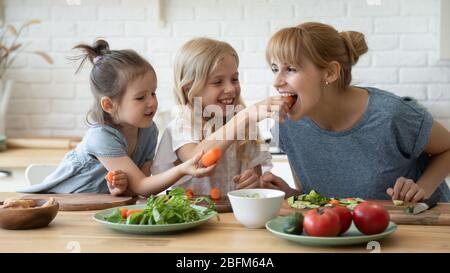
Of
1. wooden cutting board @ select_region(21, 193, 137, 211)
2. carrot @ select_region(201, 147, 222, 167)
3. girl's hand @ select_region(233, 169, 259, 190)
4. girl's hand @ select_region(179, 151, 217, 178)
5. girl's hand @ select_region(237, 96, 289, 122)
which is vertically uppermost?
girl's hand @ select_region(237, 96, 289, 122)

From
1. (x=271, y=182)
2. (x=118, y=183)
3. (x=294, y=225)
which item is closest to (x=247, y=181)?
(x=271, y=182)

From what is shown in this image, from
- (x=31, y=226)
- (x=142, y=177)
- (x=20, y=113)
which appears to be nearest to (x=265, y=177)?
(x=142, y=177)

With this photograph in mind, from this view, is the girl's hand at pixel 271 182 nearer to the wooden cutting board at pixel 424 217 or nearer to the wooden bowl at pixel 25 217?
the wooden cutting board at pixel 424 217

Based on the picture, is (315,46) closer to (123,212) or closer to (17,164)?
(123,212)

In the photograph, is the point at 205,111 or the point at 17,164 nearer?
the point at 205,111

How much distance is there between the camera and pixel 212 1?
150 inches

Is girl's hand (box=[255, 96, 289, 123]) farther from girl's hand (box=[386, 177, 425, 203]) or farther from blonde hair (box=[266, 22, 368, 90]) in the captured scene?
girl's hand (box=[386, 177, 425, 203])

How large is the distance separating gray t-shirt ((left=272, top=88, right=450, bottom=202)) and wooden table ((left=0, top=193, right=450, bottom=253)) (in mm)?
605

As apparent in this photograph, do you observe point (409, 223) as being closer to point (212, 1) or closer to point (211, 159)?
point (211, 159)

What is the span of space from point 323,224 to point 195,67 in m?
1.16

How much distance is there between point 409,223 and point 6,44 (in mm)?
3006

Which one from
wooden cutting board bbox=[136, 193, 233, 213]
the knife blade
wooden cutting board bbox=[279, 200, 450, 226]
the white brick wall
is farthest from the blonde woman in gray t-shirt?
the white brick wall

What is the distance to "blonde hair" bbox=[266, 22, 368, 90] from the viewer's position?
6.94 feet

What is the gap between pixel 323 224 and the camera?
1.40 m
